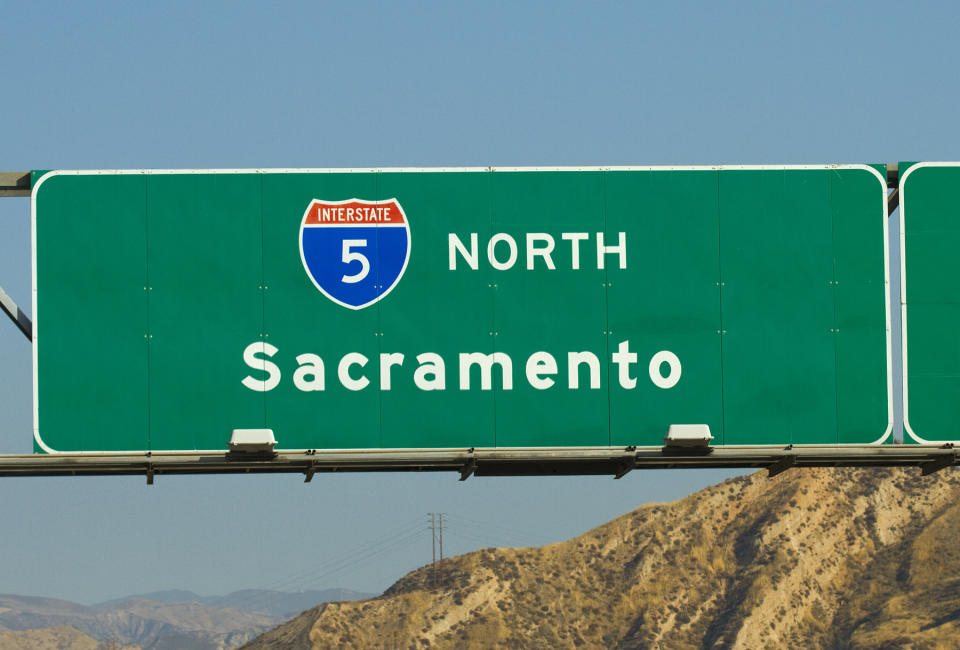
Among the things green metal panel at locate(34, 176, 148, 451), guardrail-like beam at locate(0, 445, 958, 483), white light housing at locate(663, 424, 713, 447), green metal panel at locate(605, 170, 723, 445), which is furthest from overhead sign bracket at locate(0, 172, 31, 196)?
white light housing at locate(663, 424, 713, 447)

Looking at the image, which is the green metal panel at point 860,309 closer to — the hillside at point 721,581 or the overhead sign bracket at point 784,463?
the overhead sign bracket at point 784,463

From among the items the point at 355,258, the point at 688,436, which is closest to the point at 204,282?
the point at 355,258

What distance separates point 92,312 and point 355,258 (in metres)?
3.42

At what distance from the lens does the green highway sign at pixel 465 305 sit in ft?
63.7

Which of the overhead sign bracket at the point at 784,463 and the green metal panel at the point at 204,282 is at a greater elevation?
the green metal panel at the point at 204,282

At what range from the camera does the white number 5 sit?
19.7 m

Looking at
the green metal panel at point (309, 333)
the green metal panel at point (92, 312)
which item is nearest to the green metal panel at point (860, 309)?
the green metal panel at point (309, 333)

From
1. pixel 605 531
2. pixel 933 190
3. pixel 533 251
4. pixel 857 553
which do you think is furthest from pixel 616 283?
pixel 605 531

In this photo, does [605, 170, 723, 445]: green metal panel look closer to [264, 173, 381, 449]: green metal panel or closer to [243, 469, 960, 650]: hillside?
[264, 173, 381, 449]: green metal panel

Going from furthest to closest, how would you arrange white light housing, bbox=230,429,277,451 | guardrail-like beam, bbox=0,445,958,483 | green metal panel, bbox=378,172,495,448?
green metal panel, bbox=378,172,495,448
guardrail-like beam, bbox=0,445,958,483
white light housing, bbox=230,429,277,451

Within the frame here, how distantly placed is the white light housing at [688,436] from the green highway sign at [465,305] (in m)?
0.19

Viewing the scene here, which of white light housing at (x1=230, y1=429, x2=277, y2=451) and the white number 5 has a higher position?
the white number 5

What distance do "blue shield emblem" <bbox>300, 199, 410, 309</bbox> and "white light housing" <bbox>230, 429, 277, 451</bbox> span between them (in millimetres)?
1951

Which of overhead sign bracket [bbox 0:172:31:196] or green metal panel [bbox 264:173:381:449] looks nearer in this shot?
green metal panel [bbox 264:173:381:449]
